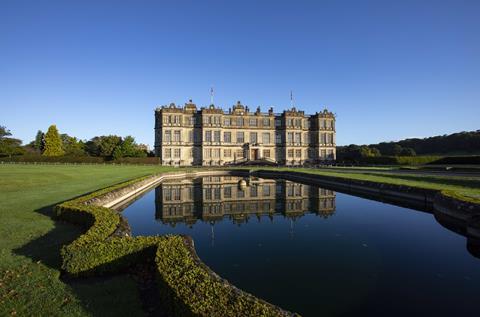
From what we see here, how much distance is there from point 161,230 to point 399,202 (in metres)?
14.8

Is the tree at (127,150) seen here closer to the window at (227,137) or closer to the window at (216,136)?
the window at (216,136)

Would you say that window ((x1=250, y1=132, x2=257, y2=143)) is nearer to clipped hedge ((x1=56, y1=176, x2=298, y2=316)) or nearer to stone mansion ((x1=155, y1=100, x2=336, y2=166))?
stone mansion ((x1=155, y1=100, x2=336, y2=166))

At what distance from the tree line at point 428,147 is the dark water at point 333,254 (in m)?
50.7

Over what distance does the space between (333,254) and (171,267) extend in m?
5.97

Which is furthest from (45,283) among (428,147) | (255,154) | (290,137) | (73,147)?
(428,147)

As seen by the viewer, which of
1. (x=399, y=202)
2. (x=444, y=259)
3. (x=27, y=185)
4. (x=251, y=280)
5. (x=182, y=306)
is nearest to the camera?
(x=182, y=306)

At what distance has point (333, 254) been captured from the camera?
30.6ft

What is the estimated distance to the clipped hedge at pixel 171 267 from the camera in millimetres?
4105

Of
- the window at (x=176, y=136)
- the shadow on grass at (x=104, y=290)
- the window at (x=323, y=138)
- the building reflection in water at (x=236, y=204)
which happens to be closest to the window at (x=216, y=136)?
the window at (x=176, y=136)

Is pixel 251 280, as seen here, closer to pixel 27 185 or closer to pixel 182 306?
pixel 182 306

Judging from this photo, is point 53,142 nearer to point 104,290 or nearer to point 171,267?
point 104,290

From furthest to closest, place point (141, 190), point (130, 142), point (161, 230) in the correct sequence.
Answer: point (130, 142) → point (141, 190) → point (161, 230)

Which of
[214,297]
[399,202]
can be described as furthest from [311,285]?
[399,202]

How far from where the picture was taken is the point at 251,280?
7352mm
